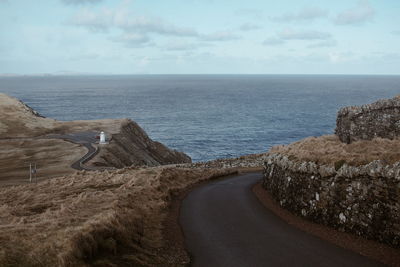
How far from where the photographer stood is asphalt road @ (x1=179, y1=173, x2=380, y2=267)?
1337cm

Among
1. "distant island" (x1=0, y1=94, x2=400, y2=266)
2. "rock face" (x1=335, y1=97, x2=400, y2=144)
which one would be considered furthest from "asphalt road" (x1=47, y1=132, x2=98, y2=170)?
"rock face" (x1=335, y1=97, x2=400, y2=144)

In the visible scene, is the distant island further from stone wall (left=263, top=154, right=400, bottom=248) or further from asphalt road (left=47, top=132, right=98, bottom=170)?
asphalt road (left=47, top=132, right=98, bottom=170)

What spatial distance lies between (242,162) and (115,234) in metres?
30.4

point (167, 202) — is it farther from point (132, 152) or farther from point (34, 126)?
point (34, 126)

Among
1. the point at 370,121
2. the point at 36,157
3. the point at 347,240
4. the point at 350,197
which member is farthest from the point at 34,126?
the point at 347,240

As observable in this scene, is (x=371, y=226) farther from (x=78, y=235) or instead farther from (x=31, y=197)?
(x=31, y=197)

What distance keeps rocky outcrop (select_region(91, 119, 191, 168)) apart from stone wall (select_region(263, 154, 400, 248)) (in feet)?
90.5

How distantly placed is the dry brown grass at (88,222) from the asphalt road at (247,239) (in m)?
1.61

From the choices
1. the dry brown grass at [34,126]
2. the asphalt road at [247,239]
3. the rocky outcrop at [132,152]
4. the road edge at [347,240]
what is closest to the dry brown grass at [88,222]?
the asphalt road at [247,239]

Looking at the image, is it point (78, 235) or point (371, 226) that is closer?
point (78, 235)

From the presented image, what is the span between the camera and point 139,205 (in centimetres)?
1888

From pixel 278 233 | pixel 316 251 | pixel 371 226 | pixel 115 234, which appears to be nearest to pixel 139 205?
pixel 115 234

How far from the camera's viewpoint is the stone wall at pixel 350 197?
13570 mm

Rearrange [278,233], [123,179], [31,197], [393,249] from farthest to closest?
1. [123,179]
2. [31,197]
3. [278,233]
4. [393,249]
